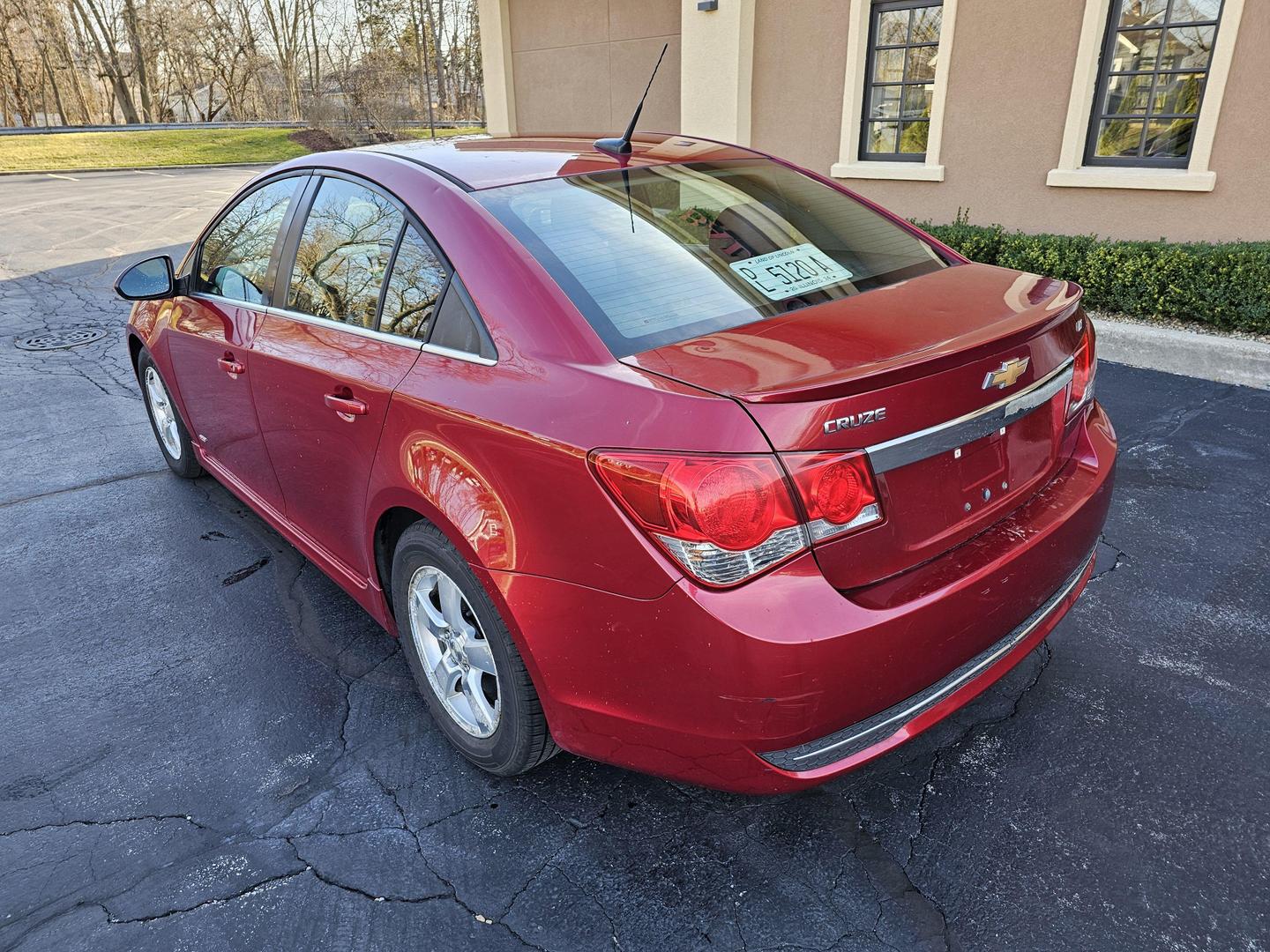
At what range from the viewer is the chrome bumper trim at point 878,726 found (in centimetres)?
181

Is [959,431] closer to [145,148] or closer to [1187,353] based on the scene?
[1187,353]

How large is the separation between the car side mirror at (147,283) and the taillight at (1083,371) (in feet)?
11.8

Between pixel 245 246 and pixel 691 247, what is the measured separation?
1991 millimetres

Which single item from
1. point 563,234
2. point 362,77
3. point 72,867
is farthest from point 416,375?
point 362,77

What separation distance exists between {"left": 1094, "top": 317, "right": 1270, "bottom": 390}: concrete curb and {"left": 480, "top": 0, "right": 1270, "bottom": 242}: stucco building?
1770 millimetres

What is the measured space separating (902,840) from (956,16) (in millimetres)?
7930

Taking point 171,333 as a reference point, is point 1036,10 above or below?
above

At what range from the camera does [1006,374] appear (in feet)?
6.54

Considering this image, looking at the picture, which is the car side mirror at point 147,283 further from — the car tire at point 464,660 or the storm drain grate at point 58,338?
the storm drain grate at point 58,338

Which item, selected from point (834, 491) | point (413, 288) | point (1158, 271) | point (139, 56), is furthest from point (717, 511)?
point (139, 56)

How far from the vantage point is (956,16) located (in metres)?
A: 7.81

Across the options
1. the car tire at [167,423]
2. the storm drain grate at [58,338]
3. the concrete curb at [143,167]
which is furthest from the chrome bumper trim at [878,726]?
the concrete curb at [143,167]

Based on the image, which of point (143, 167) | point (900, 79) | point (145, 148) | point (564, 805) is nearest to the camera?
point (564, 805)

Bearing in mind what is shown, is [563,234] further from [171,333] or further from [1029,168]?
[1029,168]
